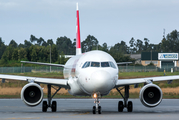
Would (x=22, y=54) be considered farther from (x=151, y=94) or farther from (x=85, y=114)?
(x=85, y=114)

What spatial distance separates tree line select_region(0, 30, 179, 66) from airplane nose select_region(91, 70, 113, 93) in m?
19.4

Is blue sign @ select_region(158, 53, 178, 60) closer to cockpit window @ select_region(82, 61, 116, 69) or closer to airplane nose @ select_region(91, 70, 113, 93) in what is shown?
cockpit window @ select_region(82, 61, 116, 69)

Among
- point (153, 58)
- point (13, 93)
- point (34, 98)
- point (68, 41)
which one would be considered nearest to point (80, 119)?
point (34, 98)

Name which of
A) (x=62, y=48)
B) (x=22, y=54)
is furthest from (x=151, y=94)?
(x=62, y=48)

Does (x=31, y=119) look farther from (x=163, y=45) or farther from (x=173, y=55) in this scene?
(x=163, y=45)

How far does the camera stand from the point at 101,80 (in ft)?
50.2

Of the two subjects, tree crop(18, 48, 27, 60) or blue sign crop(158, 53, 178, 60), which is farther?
blue sign crop(158, 53, 178, 60)

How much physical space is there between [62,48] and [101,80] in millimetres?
172349

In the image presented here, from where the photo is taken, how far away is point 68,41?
195m

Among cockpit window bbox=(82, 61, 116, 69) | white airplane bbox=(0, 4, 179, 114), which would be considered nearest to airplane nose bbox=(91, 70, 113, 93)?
white airplane bbox=(0, 4, 179, 114)

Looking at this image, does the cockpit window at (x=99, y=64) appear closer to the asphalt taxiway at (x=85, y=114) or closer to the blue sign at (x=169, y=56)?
the asphalt taxiway at (x=85, y=114)

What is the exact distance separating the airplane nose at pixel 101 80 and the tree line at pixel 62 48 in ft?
63.5

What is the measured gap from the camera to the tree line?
104312 millimetres

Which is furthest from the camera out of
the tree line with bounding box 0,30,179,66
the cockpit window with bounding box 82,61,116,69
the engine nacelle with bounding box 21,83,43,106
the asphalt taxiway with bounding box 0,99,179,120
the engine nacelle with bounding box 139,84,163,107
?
the tree line with bounding box 0,30,179,66
